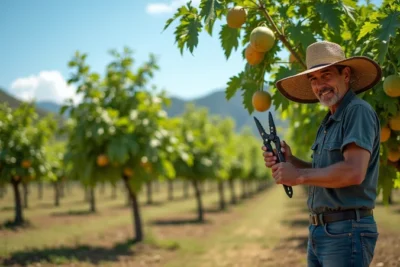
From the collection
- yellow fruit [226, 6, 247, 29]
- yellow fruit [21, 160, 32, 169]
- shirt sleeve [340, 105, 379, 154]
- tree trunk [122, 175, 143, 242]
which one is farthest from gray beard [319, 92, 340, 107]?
yellow fruit [21, 160, 32, 169]

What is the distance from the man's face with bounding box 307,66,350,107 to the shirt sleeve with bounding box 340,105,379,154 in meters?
0.26

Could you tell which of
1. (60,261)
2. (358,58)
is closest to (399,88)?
(358,58)

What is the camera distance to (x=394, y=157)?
4812 mm

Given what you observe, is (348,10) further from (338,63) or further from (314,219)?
(314,219)

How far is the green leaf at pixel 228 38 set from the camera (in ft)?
15.0

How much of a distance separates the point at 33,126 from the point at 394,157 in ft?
65.8

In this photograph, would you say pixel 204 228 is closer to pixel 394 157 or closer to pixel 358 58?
pixel 394 157

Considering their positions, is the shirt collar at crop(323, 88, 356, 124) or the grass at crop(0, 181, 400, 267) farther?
the grass at crop(0, 181, 400, 267)

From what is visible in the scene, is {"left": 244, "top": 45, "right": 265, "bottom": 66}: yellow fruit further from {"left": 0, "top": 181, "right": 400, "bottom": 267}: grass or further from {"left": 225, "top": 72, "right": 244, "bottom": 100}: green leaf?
{"left": 0, "top": 181, "right": 400, "bottom": 267}: grass

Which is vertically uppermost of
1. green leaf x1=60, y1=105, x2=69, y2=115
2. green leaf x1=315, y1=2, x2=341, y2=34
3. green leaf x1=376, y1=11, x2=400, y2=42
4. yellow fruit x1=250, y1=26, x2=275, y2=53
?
green leaf x1=60, y1=105, x2=69, y2=115

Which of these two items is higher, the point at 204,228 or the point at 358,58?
the point at 358,58

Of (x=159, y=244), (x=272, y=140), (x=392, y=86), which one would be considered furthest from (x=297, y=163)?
(x=159, y=244)

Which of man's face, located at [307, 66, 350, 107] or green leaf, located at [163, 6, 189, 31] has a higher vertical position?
green leaf, located at [163, 6, 189, 31]

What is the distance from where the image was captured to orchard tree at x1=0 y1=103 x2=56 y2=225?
19.1 metres
